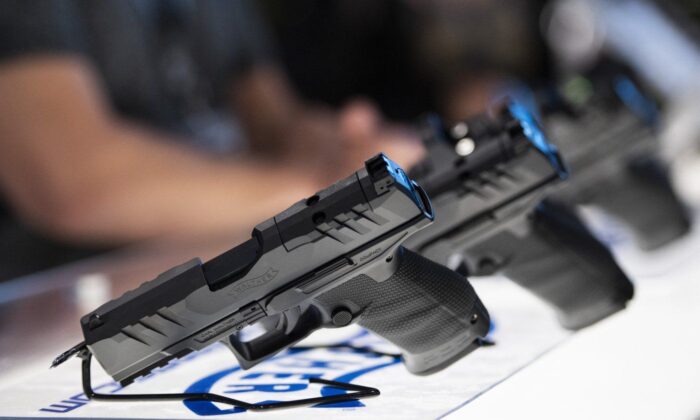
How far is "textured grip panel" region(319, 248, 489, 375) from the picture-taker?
2.74 ft

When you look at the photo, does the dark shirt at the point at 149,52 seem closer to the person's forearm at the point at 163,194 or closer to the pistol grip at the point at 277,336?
the person's forearm at the point at 163,194

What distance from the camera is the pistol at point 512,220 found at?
103 cm

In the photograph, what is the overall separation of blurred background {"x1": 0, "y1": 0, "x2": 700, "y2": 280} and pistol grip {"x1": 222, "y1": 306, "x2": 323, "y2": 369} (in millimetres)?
537

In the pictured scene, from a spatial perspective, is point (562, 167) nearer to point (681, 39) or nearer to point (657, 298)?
point (657, 298)

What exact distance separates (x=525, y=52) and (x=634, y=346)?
329 cm

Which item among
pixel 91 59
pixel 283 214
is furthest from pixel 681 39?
pixel 283 214

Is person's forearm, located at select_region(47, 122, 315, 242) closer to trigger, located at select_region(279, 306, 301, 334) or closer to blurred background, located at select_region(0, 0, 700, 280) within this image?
blurred background, located at select_region(0, 0, 700, 280)

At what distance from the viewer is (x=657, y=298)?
3.86 feet

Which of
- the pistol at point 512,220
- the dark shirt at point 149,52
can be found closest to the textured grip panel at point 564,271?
the pistol at point 512,220

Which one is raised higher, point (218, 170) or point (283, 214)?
point (218, 170)

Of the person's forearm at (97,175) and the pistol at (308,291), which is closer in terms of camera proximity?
the pistol at (308,291)

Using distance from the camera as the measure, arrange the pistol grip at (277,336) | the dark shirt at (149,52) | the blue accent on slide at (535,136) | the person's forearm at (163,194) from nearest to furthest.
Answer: the pistol grip at (277,336), the blue accent on slide at (535,136), the dark shirt at (149,52), the person's forearm at (163,194)

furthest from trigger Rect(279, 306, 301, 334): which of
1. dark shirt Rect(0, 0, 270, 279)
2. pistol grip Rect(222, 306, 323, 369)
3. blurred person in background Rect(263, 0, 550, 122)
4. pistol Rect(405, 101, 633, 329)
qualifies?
blurred person in background Rect(263, 0, 550, 122)

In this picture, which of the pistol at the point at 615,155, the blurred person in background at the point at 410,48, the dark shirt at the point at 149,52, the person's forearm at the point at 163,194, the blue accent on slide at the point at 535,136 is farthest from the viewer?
the blurred person in background at the point at 410,48
